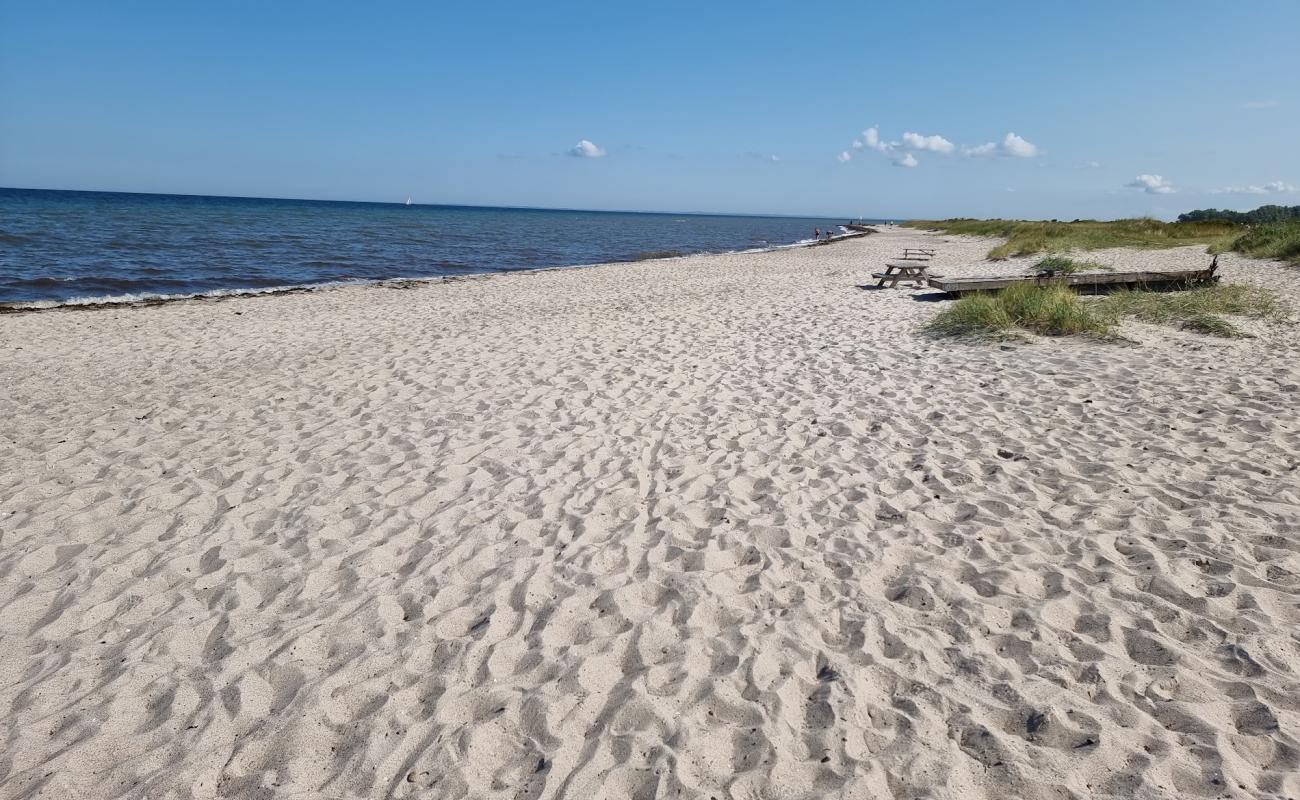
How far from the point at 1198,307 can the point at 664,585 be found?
9.93m

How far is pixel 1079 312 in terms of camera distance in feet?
28.9

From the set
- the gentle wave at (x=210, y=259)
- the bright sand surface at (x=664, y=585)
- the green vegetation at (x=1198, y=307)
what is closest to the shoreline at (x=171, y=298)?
the gentle wave at (x=210, y=259)

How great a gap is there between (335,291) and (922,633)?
55.1 ft

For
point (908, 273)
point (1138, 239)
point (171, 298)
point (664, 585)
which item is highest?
point (1138, 239)

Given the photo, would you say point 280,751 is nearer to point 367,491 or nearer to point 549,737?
point 549,737

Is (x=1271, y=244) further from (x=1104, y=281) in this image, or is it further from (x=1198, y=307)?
(x=1198, y=307)

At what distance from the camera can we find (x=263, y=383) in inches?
306

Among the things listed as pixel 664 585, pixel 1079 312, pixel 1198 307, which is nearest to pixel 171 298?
pixel 664 585

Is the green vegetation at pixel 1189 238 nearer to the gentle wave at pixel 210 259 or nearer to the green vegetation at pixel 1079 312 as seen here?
the green vegetation at pixel 1079 312

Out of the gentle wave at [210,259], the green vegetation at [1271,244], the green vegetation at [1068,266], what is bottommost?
the gentle wave at [210,259]

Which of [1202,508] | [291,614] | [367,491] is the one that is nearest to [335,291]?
[367,491]

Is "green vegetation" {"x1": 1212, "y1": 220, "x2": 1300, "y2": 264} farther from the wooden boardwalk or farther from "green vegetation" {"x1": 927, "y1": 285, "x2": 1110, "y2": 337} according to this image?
"green vegetation" {"x1": 927, "y1": 285, "x2": 1110, "y2": 337}

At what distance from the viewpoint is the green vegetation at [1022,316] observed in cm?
876

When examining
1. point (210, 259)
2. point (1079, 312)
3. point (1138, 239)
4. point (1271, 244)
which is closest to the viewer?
point (1079, 312)
